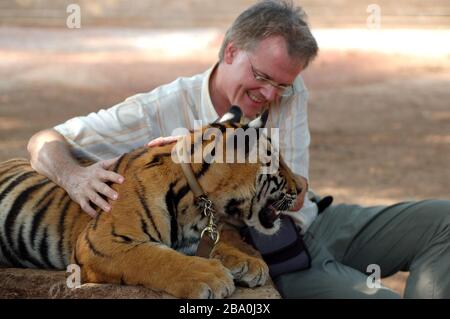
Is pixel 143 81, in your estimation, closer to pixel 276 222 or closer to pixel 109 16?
pixel 109 16

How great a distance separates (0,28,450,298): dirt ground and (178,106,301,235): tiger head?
192cm

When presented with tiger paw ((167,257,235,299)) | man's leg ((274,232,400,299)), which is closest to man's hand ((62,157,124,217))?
tiger paw ((167,257,235,299))

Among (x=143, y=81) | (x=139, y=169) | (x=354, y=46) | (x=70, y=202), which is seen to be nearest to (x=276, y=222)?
(x=139, y=169)

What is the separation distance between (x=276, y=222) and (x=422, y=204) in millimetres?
747

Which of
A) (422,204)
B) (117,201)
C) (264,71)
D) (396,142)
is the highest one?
(264,71)

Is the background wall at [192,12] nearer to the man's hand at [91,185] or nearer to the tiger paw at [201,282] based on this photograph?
the man's hand at [91,185]

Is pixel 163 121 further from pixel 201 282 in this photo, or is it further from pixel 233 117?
pixel 201 282

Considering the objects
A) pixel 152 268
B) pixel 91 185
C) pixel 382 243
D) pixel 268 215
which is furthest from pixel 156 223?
pixel 382 243

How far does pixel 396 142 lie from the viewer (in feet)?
23.6

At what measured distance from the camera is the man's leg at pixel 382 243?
9.12 ft

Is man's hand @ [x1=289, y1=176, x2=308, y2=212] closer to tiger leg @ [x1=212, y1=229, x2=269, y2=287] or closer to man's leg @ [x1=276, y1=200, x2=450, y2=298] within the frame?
man's leg @ [x1=276, y1=200, x2=450, y2=298]

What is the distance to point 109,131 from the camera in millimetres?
2814

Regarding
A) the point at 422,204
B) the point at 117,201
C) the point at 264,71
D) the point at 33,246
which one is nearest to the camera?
the point at 117,201

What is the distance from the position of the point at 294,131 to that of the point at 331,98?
235 inches
